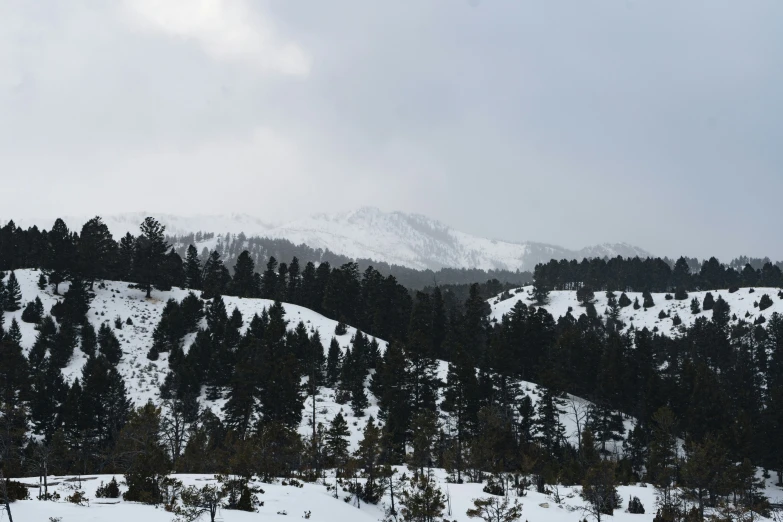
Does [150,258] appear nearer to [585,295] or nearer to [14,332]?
[14,332]

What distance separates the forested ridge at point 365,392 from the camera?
32.7 metres

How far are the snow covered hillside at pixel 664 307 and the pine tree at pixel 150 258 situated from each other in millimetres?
65442

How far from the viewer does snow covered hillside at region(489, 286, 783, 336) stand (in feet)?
336

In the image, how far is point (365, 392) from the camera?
2345 inches

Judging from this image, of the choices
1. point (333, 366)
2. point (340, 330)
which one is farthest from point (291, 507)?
point (340, 330)

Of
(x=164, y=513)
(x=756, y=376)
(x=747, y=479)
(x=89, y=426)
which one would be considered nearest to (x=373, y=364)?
(x=89, y=426)

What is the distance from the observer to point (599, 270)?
461 ft

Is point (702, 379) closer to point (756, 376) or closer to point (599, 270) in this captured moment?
point (756, 376)

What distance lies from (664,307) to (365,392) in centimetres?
9048

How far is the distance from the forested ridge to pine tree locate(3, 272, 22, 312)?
1.80ft

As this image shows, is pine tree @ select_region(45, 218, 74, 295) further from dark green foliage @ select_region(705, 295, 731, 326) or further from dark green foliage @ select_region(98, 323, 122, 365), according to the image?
dark green foliage @ select_region(705, 295, 731, 326)

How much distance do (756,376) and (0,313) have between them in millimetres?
105673

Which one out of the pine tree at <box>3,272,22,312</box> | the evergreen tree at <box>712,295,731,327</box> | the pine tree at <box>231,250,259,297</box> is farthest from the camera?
the evergreen tree at <box>712,295,731,327</box>

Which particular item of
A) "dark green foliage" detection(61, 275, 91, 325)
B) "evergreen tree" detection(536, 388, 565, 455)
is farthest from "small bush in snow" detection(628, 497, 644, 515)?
"dark green foliage" detection(61, 275, 91, 325)
